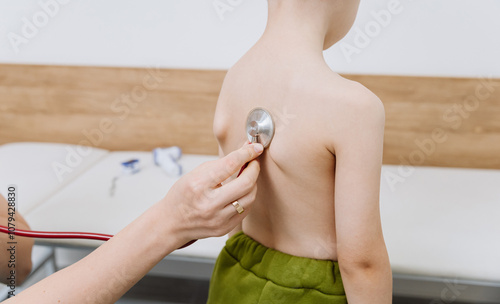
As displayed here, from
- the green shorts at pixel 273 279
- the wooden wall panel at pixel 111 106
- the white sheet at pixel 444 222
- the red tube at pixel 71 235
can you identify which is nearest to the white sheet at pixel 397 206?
the white sheet at pixel 444 222

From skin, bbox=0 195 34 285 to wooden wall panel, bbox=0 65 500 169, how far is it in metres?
0.75

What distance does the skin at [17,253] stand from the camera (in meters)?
0.81

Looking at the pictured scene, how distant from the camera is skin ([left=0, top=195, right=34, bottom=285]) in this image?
81 centimetres

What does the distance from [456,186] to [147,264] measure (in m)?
1.04

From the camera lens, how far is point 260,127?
0.65 meters

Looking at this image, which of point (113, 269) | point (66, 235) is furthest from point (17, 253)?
point (113, 269)

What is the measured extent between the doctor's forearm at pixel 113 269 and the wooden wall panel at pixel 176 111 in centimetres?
100

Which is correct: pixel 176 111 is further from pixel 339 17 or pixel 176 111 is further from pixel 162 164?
pixel 339 17

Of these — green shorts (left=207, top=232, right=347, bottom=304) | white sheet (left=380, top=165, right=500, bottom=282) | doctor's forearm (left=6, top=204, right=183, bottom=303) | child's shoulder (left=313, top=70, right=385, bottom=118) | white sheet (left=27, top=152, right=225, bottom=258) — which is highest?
child's shoulder (left=313, top=70, right=385, bottom=118)

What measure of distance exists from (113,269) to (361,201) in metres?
0.36

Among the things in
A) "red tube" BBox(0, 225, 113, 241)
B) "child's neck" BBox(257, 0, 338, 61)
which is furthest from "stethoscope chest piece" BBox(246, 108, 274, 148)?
"red tube" BBox(0, 225, 113, 241)

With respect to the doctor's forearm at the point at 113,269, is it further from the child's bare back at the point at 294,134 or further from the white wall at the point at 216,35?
the white wall at the point at 216,35

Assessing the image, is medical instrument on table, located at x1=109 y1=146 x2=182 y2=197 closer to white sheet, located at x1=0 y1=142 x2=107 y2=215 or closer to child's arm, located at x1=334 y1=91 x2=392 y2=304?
white sheet, located at x1=0 y1=142 x2=107 y2=215

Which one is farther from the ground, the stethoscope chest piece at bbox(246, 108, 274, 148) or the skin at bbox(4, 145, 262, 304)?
the stethoscope chest piece at bbox(246, 108, 274, 148)
